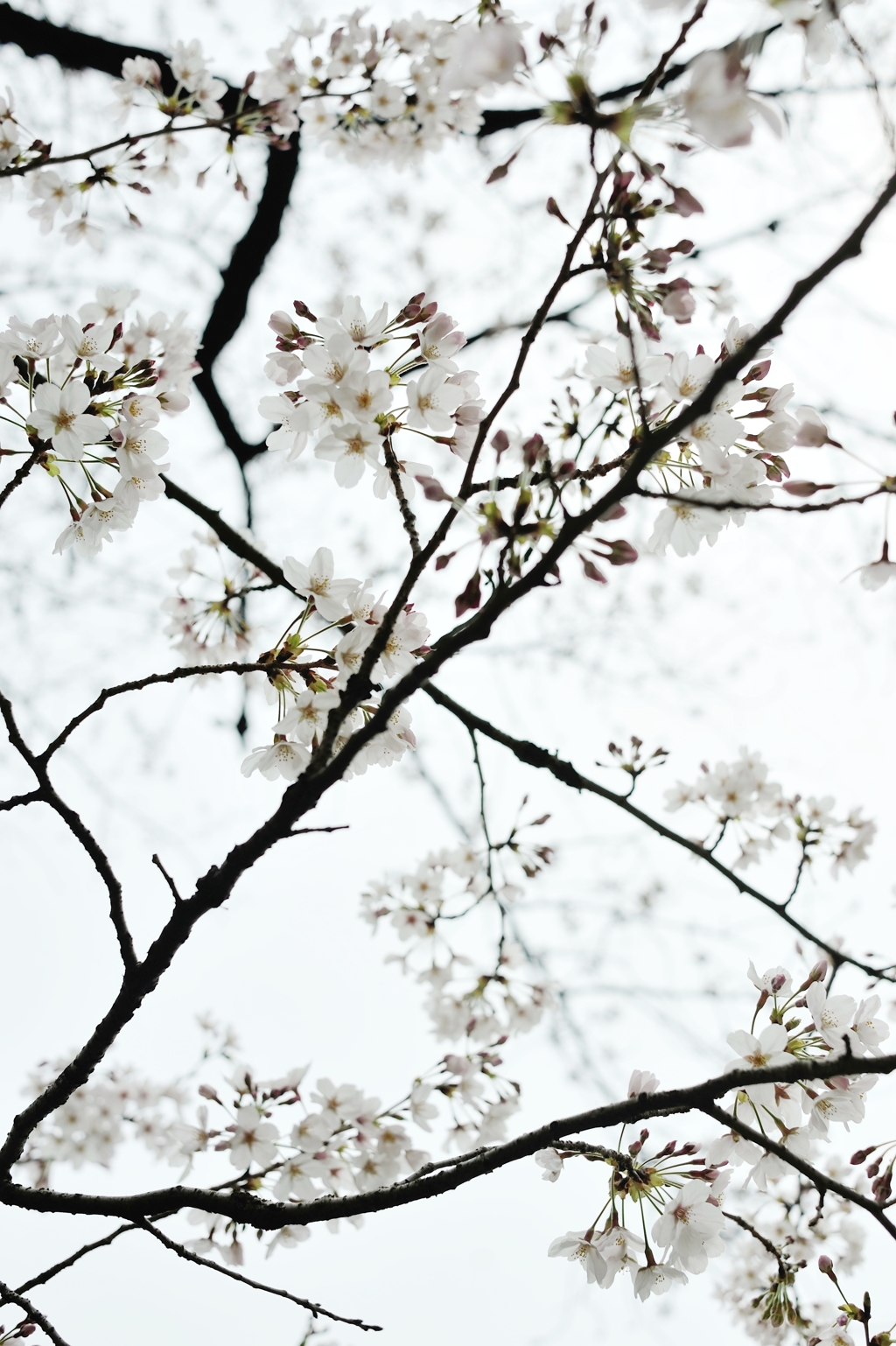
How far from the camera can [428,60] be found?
3.04 m

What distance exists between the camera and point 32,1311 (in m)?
1.26

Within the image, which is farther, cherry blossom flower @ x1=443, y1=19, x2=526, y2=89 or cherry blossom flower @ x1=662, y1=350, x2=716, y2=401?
cherry blossom flower @ x1=662, y1=350, x2=716, y2=401

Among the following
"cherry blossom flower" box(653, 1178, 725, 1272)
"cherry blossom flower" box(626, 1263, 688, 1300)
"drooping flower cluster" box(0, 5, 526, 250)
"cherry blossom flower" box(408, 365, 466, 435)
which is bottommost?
"cherry blossom flower" box(626, 1263, 688, 1300)

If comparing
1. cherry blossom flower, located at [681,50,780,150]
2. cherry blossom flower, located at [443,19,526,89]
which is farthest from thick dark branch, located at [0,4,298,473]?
cherry blossom flower, located at [681,50,780,150]

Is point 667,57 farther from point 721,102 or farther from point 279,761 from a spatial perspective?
point 279,761

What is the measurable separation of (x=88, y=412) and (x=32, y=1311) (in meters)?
1.44

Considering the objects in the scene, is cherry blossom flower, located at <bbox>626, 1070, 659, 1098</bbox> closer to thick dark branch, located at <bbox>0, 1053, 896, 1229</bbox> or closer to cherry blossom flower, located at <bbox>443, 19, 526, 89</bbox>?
thick dark branch, located at <bbox>0, 1053, 896, 1229</bbox>

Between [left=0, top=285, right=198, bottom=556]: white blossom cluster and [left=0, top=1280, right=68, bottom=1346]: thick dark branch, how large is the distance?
3.81 ft

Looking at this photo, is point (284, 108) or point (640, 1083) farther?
point (284, 108)

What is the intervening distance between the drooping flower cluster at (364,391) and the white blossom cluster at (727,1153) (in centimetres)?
98

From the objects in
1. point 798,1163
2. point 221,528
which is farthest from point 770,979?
point 221,528

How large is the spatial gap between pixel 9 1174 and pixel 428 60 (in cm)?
361

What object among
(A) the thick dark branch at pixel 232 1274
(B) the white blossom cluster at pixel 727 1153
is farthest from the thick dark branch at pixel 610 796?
(A) the thick dark branch at pixel 232 1274

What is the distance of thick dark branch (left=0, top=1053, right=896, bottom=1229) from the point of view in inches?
34.1
